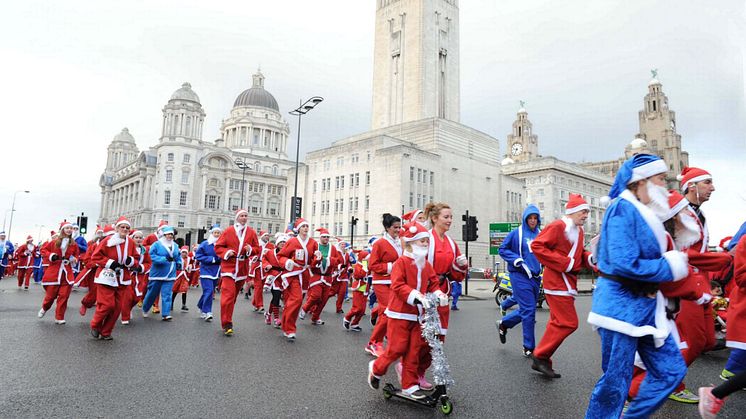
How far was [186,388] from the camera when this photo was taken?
4676 millimetres

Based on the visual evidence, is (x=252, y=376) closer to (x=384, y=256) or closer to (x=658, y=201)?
(x=384, y=256)

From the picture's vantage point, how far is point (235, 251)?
8.98 m

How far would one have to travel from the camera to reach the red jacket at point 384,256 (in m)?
6.35

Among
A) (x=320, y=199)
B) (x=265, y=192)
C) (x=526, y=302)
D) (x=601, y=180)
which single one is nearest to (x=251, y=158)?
(x=265, y=192)

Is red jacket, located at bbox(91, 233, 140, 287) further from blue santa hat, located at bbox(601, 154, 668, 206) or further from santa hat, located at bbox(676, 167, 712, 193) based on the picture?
santa hat, located at bbox(676, 167, 712, 193)

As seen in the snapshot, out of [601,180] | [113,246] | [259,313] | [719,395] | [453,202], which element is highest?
[601,180]

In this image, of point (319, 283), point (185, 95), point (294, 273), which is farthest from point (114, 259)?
point (185, 95)

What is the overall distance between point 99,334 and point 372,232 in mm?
47009

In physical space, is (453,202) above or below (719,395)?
above

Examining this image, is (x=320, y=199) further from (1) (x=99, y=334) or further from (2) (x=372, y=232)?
(1) (x=99, y=334)

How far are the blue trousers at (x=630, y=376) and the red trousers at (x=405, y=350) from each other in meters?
1.65

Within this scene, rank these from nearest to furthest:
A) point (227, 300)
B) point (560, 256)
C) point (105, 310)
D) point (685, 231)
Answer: point (685, 231) < point (560, 256) < point (105, 310) < point (227, 300)

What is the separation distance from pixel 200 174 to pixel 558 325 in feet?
286

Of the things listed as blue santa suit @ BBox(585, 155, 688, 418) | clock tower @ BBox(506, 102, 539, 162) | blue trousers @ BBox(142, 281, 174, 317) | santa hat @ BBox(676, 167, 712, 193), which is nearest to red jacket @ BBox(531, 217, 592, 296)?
santa hat @ BBox(676, 167, 712, 193)
